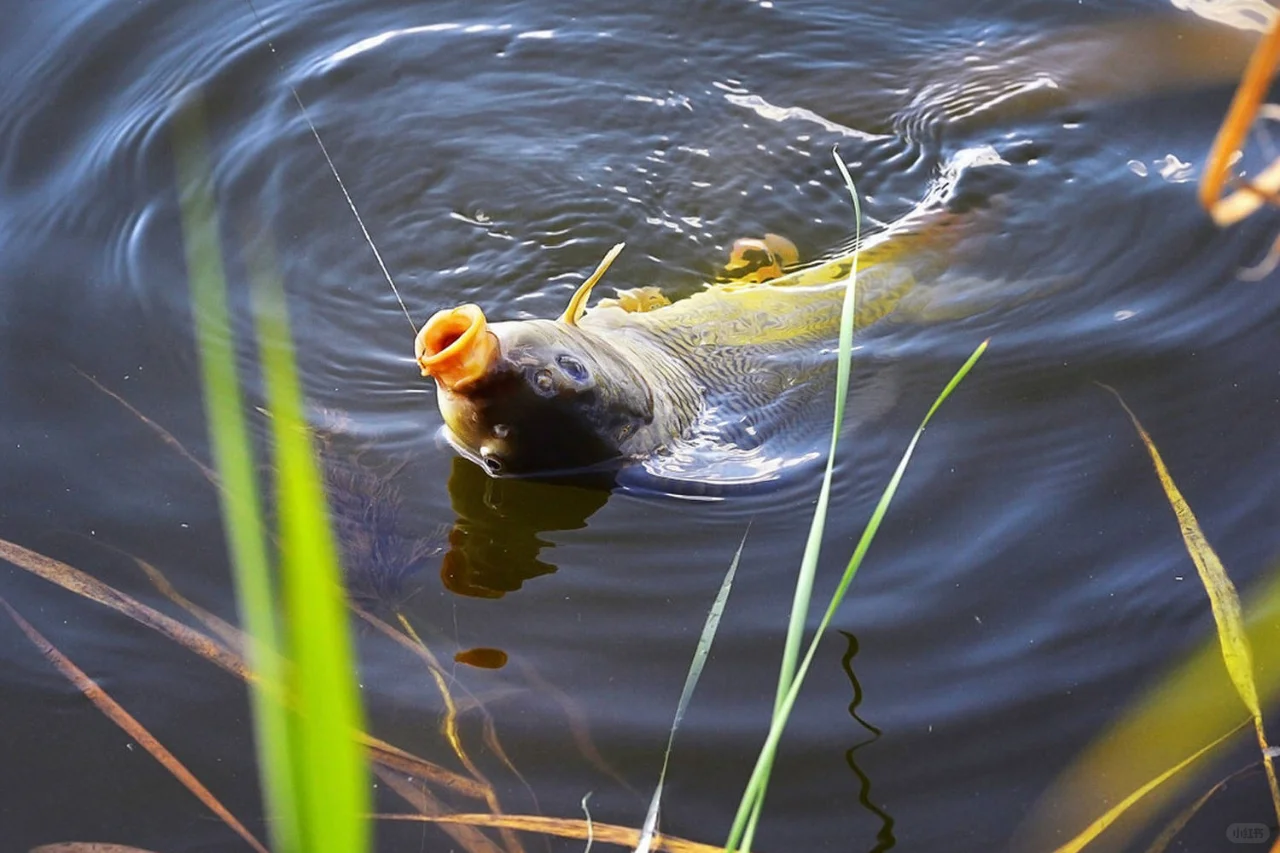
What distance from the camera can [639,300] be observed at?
15.2ft

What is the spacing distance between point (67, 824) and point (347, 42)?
12.7 feet

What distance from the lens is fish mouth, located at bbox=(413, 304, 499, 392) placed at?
10.4 feet

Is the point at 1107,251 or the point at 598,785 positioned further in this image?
the point at 1107,251

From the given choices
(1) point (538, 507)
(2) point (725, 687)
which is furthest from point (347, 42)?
(2) point (725, 687)

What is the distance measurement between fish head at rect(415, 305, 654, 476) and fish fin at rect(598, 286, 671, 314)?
2.48 ft

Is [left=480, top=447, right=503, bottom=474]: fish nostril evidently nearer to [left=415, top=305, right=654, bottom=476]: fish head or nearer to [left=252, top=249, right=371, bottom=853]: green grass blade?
[left=415, top=305, right=654, bottom=476]: fish head

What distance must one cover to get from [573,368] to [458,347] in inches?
16.3

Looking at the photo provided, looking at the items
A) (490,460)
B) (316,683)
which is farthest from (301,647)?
(490,460)

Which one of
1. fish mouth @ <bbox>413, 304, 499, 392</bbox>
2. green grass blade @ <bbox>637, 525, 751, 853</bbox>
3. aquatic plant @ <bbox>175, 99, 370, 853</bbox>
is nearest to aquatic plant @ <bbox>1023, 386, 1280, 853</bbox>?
green grass blade @ <bbox>637, 525, 751, 853</bbox>

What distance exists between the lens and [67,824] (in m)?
2.81

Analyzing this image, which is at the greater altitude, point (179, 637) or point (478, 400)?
Result: point (478, 400)

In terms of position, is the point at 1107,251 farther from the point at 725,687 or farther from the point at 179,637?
the point at 179,637

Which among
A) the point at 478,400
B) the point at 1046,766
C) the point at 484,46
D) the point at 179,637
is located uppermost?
the point at 484,46

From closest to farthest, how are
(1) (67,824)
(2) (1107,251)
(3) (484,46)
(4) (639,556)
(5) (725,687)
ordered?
(1) (67,824)
(5) (725,687)
(4) (639,556)
(2) (1107,251)
(3) (484,46)
